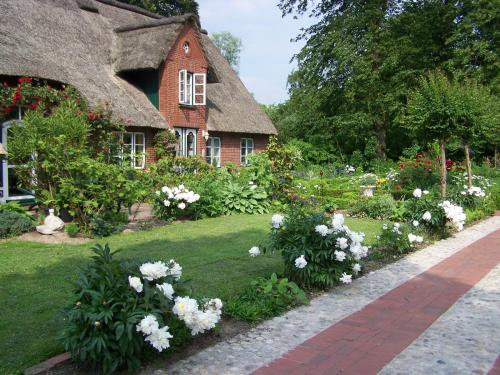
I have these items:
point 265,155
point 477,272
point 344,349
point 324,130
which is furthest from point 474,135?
point 324,130

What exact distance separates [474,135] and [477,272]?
706cm

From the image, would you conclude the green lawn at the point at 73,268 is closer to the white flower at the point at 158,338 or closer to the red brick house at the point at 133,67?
the white flower at the point at 158,338

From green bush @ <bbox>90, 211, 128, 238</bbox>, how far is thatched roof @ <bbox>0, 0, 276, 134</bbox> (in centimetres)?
561

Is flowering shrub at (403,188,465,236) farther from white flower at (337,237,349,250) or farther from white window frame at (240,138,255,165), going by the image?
white window frame at (240,138,255,165)

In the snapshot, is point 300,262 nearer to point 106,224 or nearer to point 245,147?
point 106,224

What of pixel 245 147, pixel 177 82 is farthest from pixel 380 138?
pixel 177 82

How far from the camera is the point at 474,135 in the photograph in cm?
1328

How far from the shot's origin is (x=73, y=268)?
696cm

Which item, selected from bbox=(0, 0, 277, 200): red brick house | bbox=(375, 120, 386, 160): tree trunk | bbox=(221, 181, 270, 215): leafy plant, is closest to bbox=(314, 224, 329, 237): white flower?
bbox=(221, 181, 270, 215): leafy plant

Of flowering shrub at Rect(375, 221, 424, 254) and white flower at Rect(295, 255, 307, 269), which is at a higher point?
white flower at Rect(295, 255, 307, 269)

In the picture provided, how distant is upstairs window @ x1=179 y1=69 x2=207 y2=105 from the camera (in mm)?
20156

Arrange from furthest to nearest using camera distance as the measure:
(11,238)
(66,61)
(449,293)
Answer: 1. (66,61)
2. (11,238)
3. (449,293)

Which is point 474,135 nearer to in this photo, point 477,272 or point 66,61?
point 477,272

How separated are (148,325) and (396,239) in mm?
5841
